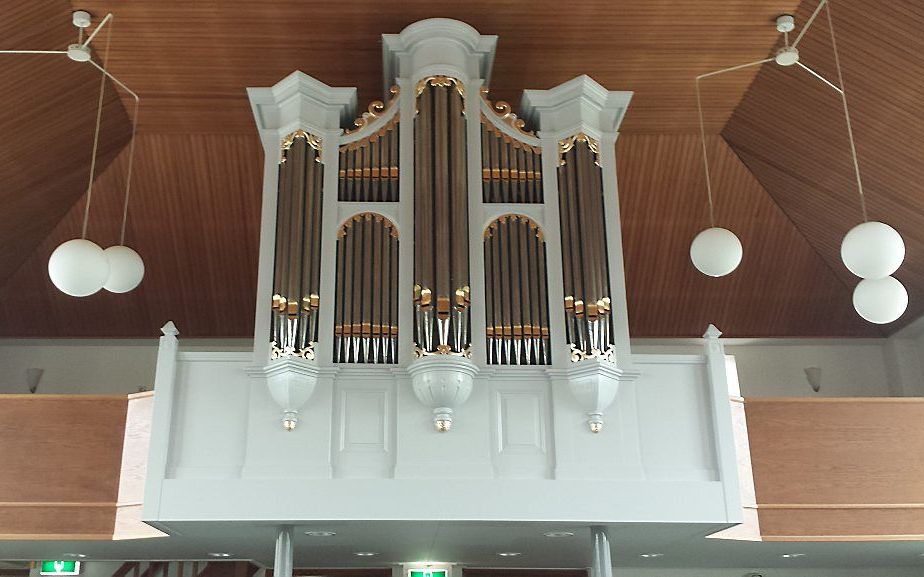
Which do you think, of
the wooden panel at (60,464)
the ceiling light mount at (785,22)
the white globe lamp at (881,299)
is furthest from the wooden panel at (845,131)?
the wooden panel at (60,464)

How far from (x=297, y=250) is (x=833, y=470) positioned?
18.3ft

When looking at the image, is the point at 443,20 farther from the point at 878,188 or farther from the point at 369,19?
the point at 878,188

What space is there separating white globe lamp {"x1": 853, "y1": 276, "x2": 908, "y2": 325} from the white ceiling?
7.85 ft

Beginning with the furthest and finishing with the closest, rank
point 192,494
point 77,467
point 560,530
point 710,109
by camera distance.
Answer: point 710,109
point 77,467
point 560,530
point 192,494

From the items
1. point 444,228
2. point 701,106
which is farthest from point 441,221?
point 701,106

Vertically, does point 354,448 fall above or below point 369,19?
below

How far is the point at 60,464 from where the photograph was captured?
8.98 m

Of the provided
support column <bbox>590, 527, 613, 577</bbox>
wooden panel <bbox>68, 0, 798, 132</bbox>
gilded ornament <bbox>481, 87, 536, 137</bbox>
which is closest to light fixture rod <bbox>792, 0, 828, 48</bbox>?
wooden panel <bbox>68, 0, 798, 132</bbox>

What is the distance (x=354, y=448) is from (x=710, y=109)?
5.68m

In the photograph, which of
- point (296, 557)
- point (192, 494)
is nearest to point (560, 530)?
point (192, 494)

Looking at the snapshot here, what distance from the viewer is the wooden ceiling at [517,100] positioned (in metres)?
9.15

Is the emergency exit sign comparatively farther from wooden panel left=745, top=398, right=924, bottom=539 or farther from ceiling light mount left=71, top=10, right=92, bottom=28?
wooden panel left=745, top=398, right=924, bottom=539

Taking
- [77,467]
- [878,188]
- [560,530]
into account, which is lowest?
[560,530]

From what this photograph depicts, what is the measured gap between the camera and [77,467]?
8953 millimetres
